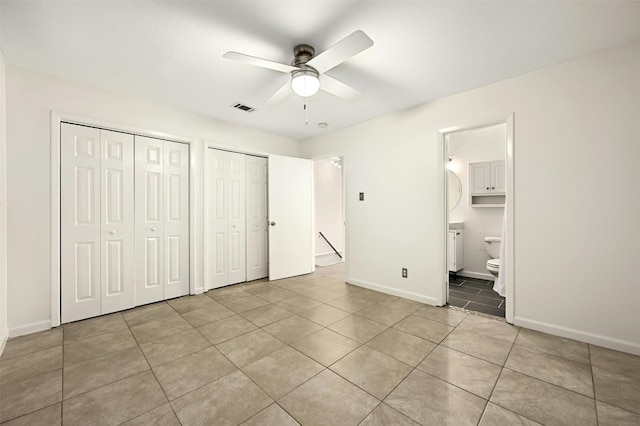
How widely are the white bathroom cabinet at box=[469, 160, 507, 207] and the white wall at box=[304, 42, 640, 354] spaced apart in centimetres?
181

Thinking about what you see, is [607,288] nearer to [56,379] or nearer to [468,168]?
[468,168]

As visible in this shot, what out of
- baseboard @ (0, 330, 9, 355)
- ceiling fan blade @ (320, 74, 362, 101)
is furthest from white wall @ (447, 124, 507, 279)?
baseboard @ (0, 330, 9, 355)

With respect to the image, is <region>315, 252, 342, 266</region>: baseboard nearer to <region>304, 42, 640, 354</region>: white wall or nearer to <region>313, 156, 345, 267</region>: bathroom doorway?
<region>313, 156, 345, 267</region>: bathroom doorway

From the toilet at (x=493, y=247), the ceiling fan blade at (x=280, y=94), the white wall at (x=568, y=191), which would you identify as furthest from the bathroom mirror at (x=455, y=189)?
the ceiling fan blade at (x=280, y=94)

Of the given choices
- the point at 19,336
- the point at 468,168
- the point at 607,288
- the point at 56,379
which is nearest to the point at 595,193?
→ the point at 607,288

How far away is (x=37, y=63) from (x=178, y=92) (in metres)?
1.10

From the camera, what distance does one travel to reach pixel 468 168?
178 inches

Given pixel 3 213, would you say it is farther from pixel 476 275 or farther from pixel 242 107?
pixel 476 275

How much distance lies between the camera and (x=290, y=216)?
14.7 ft

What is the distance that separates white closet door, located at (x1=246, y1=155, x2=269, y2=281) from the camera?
13.8 feet

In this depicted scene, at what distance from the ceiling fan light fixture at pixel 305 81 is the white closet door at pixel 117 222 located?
2242mm

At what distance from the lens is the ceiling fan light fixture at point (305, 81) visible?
2.01 m

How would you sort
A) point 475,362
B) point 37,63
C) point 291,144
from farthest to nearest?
point 291,144 → point 37,63 → point 475,362

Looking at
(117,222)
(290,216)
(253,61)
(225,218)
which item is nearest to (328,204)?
(290,216)
